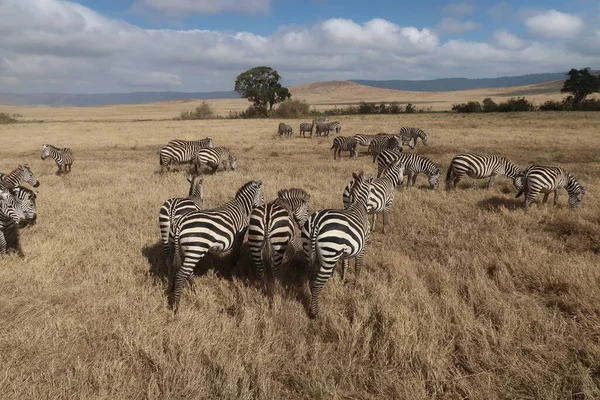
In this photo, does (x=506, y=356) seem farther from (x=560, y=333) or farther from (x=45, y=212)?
(x=45, y=212)

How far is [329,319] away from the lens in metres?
4.82

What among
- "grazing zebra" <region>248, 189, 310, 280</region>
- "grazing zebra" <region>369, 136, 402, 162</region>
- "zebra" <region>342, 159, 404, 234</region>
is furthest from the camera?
"grazing zebra" <region>369, 136, 402, 162</region>

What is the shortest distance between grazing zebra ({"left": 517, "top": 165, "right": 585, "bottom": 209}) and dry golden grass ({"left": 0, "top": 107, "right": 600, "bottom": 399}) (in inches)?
20.6

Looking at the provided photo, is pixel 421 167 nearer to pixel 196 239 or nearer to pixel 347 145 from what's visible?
pixel 347 145

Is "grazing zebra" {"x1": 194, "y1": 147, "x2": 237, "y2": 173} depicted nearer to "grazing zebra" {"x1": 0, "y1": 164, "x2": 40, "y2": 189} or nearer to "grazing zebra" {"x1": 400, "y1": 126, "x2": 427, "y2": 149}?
"grazing zebra" {"x1": 0, "y1": 164, "x2": 40, "y2": 189}

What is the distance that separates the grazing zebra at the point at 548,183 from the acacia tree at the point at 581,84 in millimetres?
55987

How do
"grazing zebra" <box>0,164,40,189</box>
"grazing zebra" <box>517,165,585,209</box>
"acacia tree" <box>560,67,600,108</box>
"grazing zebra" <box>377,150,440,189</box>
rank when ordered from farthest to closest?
"acacia tree" <box>560,67,600,108</box> → "grazing zebra" <box>377,150,440,189</box> → "grazing zebra" <box>0,164,40,189</box> → "grazing zebra" <box>517,165,585,209</box>

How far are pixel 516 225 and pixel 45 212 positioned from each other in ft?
41.1

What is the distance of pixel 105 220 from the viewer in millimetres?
9211

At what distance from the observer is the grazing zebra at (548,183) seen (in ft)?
30.4

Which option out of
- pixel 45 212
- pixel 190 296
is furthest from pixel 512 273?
pixel 45 212

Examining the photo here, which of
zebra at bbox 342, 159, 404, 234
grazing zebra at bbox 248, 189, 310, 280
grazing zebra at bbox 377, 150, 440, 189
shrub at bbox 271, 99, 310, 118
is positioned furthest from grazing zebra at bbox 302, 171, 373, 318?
shrub at bbox 271, 99, 310, 118

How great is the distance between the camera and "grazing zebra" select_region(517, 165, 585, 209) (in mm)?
9273

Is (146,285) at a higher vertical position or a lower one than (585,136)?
lower
